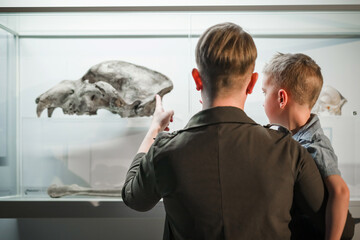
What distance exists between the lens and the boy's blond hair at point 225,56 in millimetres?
890

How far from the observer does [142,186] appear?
36.9 inches

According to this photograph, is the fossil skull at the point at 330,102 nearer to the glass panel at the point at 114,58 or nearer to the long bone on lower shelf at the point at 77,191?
the glass panel at the point at 114,58

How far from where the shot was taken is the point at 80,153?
6.43 ft

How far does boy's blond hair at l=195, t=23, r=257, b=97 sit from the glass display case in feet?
3.00

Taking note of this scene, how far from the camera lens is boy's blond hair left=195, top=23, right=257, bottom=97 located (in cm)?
89

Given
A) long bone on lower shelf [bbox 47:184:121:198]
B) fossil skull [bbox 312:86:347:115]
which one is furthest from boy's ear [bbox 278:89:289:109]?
long bone on lower shelf [bbox 47:184:121:198]

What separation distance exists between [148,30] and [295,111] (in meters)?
1.02

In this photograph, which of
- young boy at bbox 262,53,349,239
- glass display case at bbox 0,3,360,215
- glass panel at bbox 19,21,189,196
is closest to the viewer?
young boy at bbox 262,53,349,239

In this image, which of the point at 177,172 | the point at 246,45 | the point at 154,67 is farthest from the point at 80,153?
the point at 246,45

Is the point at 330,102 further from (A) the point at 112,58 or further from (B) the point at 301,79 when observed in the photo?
(A) the point at 112,58

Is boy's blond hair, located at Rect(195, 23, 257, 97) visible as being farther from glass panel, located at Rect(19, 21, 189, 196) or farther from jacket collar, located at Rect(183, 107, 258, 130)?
glass panel, located at Rect(19, 21, 189, 196)

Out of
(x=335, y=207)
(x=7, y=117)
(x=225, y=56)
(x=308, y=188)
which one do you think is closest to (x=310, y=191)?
(x=308, y=188)

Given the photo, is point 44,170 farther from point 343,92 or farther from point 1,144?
point 343,92

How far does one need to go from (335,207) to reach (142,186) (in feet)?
1.74
